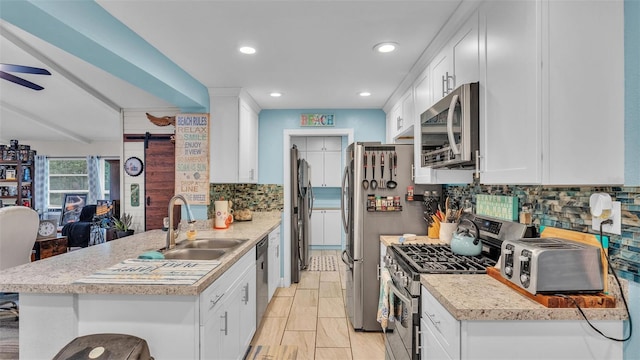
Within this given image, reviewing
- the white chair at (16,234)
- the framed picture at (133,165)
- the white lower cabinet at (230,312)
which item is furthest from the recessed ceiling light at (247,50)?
the framed picture at (133,165)

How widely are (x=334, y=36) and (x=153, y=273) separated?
5.99 ft

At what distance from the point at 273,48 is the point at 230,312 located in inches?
73.4

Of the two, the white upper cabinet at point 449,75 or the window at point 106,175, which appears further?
the window at point 106,175

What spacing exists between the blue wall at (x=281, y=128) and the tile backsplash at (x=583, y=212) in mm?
2364

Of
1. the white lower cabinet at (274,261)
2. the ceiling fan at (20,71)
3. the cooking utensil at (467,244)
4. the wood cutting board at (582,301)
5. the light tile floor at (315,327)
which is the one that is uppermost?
the ceiling fan at (20,71)

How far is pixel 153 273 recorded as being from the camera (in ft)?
5.49

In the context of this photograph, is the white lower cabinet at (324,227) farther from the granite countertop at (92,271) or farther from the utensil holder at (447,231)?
the utensil holder at (447,231)

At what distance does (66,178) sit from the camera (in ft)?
23.4

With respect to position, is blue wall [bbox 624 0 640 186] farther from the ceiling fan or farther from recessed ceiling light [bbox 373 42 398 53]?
the ceiling fan

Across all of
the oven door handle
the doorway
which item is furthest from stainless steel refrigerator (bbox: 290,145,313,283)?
the oven door handle

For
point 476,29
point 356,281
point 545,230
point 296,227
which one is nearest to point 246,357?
point 356,281

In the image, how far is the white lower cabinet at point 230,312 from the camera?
5.43 ft

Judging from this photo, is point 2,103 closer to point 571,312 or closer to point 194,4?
point 194,4

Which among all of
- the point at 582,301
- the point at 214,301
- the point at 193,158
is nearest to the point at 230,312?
the point at 214,301
